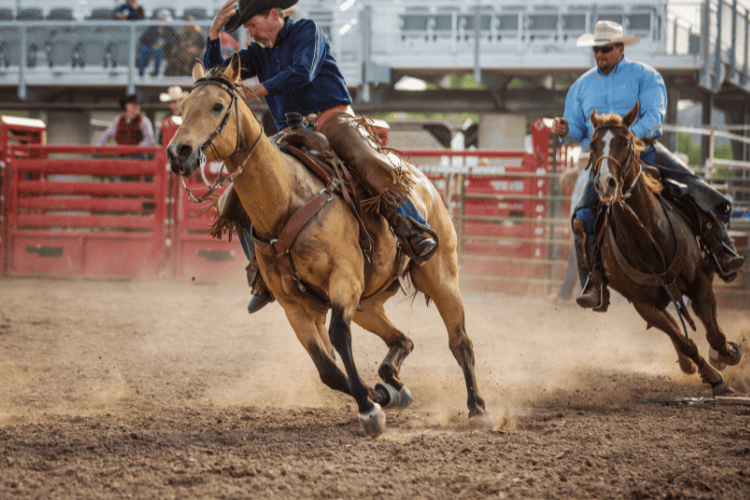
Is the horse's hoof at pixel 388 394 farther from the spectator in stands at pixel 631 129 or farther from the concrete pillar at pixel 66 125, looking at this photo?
the concrete pillar at pixel 66 125

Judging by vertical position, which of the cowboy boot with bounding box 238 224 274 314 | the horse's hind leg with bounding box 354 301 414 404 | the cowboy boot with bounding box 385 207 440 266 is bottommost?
the horse's hind leg with bounding box 354 301 414 404

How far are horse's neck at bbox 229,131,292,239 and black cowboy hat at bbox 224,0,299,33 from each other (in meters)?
0.69

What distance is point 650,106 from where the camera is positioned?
5.18 m

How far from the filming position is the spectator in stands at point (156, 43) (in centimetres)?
1519

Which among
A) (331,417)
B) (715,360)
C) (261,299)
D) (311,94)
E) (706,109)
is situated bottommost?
(331,417)

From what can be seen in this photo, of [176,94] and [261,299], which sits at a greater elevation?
[176,94]

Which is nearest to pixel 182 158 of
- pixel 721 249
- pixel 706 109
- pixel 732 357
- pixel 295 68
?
pixel 295 68

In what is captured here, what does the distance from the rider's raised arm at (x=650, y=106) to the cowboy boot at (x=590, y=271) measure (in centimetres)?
71

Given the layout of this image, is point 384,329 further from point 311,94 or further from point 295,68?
→ point 295,68

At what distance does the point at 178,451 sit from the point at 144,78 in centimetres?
1361

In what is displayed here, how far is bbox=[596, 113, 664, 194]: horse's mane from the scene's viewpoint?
468 cm

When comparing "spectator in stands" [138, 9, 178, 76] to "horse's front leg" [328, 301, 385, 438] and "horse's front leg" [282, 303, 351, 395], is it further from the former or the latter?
"horse's front leg" [328, 301, 385, 438]

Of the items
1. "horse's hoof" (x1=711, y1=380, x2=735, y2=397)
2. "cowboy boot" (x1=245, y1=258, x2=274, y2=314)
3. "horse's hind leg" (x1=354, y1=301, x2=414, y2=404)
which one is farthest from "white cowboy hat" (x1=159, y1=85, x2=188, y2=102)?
"horse's hoof" (x1=711, y1=380, x2=735, y2=397)

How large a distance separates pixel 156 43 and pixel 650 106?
12.3m
